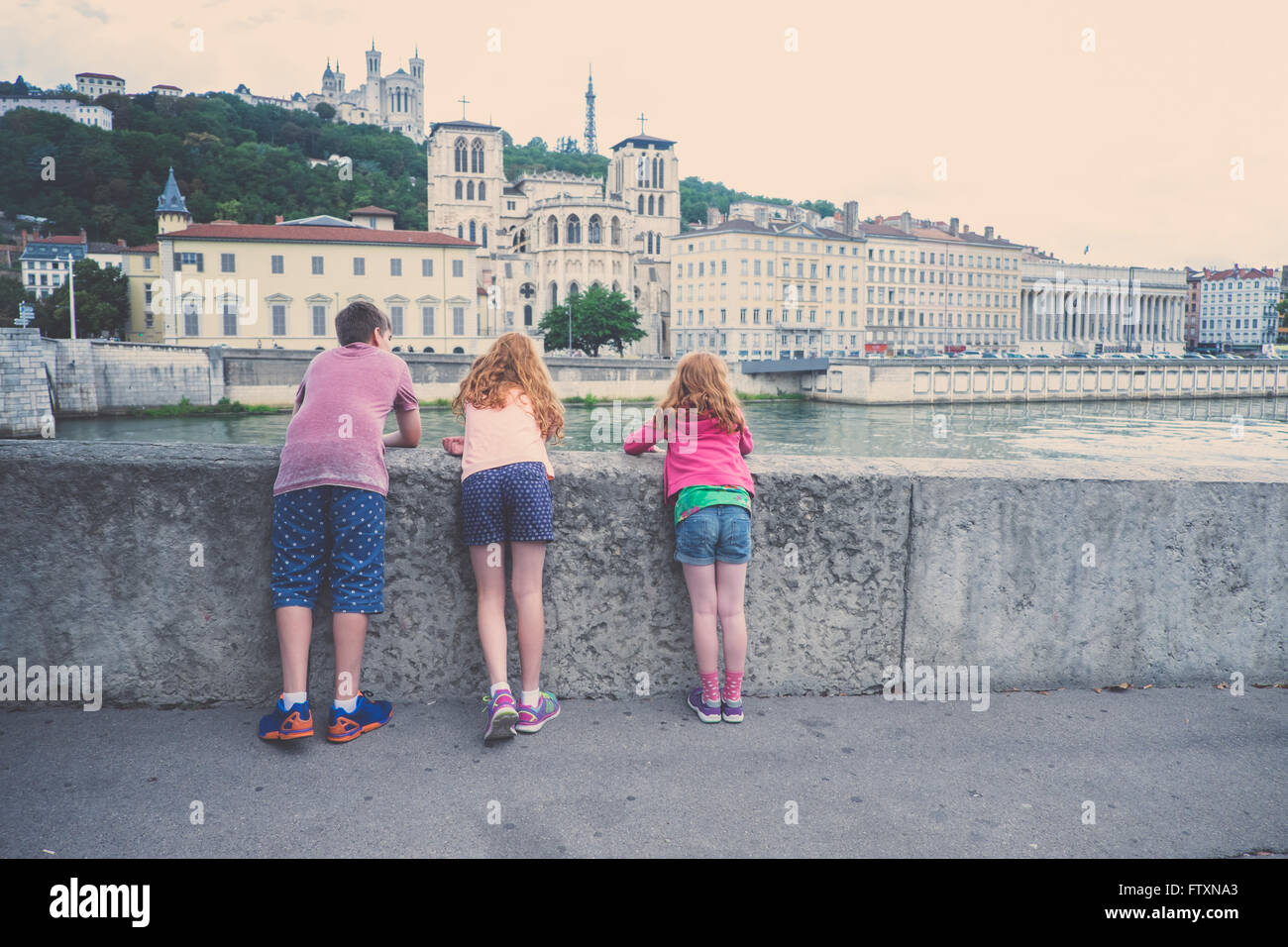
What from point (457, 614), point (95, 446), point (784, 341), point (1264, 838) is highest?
point (784, 341)

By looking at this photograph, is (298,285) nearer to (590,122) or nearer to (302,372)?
(302,372)

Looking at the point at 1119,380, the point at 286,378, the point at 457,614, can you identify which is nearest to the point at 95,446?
the point at 457,614

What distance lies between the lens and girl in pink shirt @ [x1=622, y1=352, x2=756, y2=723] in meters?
3.44

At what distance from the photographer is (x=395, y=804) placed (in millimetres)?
2721

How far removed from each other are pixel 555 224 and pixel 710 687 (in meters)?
90.7

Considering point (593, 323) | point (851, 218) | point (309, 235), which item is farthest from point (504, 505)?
point (851, 218)

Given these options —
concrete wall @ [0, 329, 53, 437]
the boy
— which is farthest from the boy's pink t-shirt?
concrete wall @ [0, 329, 53, 437]

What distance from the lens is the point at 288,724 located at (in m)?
3.11

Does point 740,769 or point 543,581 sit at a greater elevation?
point 543,581

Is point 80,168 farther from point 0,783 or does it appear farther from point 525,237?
point 0,783

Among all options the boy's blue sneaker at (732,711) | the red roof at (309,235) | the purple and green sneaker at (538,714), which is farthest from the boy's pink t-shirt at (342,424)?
the red roof at (309,235)

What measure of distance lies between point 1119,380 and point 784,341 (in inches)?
1132

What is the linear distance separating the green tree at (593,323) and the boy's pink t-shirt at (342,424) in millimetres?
76335

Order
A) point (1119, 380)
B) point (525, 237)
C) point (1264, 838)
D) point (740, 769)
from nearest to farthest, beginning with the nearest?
point (1264, 838), point (740, 769), point (1119, 380), point (525, 237)
